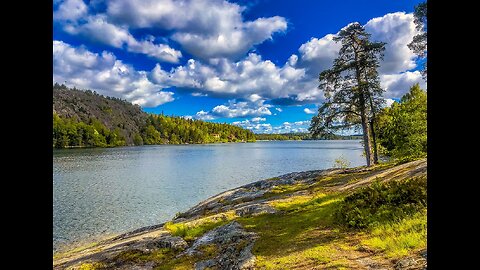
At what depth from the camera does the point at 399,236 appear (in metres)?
7.59

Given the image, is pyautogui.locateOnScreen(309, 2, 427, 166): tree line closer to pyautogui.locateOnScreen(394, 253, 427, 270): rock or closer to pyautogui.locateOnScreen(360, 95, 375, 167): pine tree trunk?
pyautogui.locateOnScreen(360, 95, 375, 167): pine tree trunk

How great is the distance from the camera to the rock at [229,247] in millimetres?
8578

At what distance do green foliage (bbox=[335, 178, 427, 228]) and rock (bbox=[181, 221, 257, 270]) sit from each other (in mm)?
3247

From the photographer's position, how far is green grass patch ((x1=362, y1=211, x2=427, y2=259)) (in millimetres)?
6996

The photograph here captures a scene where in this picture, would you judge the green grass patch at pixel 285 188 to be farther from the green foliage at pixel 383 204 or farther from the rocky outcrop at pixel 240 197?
the green foliage at pixel 383 204

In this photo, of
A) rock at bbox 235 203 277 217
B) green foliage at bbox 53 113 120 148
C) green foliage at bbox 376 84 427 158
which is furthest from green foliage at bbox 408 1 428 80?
green foliage at bbox 53 113 120 148

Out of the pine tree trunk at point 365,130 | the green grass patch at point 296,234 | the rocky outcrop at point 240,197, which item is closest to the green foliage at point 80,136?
the rocky outcrop at point 240,197

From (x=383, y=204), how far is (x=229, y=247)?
5.20 meters

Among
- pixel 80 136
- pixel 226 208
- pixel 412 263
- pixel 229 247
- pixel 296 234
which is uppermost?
pixel 80 136

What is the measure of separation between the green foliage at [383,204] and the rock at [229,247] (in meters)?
3.25

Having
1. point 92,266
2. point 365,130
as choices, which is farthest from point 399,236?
point 365,130

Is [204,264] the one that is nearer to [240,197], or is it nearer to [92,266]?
[92,266]

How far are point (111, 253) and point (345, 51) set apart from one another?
26.2 metres
